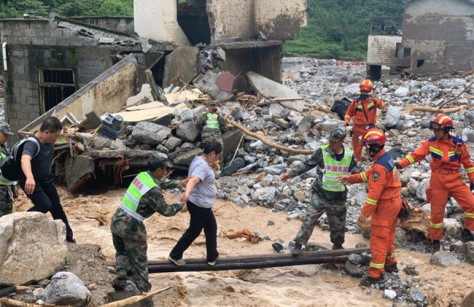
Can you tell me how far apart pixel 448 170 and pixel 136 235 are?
151 inches

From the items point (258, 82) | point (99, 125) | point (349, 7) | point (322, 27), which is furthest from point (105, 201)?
point (349, 7)

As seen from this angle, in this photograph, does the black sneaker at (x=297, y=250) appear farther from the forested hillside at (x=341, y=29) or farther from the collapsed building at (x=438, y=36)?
the forested hillside at (x=341, y=29)

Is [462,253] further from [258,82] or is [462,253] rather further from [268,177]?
[258,82]

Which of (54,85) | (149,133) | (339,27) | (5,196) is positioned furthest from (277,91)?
(339,27)

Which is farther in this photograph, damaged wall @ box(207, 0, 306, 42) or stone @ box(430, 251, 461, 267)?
damaged wall @ box(207, 0, 306, 42)

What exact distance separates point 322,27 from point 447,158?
40961 millimetres

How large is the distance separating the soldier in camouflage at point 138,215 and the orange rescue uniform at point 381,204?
2.11 meters

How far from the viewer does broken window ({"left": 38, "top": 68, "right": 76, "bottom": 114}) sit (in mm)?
13062

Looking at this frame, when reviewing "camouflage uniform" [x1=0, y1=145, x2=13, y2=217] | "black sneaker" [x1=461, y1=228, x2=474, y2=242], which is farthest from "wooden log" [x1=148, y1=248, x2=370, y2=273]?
"camouflage uniform" [x1=0, y1=145, x2=13, y2=217]

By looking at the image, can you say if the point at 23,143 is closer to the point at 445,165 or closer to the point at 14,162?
the point at 14,162

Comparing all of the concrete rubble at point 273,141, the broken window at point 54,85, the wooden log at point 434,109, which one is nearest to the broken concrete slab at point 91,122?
the concrete rubble at point 273,141

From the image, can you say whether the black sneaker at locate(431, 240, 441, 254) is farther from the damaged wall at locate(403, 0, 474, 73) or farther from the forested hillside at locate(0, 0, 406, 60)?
the forested hillside at locate(0, 0, 406, 60)

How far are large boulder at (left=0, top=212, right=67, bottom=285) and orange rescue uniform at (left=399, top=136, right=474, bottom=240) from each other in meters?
3.97

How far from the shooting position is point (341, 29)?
4394 cm
